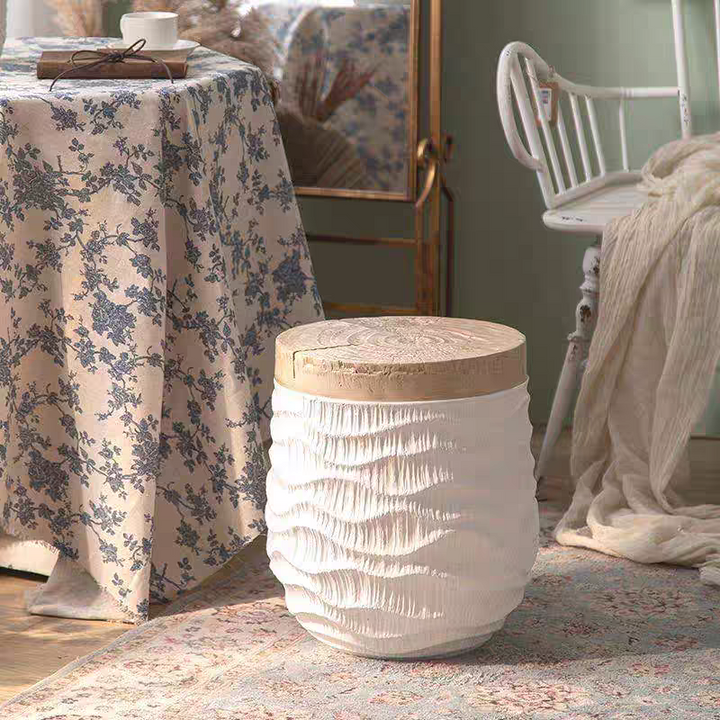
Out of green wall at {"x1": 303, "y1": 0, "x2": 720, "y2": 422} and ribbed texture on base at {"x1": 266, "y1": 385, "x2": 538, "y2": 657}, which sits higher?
green wall at {"x1": 303, "y1": 0, "x2": 720, "y2": 422}

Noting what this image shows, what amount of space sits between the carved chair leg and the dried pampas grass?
841mm

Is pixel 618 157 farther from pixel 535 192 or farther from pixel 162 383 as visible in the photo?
pixel 162 383

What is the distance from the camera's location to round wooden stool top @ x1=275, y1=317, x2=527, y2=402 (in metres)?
1.60

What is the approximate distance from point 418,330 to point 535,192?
1139mm

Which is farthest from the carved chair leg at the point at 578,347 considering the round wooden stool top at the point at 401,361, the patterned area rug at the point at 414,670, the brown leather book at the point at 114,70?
the brown leather book at the point at 114,70

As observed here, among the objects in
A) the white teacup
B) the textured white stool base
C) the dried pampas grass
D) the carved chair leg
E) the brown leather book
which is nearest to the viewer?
the textured white stool base

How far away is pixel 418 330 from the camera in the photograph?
1766mm

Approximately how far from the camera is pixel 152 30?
2.07m

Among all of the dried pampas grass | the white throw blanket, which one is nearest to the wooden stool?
the white throw blanket

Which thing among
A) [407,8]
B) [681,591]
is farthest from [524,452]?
[407,8]

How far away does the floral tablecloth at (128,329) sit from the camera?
1789 millimetres

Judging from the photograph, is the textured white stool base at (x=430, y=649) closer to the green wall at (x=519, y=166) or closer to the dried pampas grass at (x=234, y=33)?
the green wall at (x=519, y=166)

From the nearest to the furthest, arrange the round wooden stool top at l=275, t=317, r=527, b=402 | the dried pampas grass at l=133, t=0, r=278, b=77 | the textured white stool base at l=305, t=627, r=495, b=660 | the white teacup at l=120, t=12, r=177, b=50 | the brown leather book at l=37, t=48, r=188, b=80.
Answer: the round wooden stool top at l=275, t=317, r=527, b=402 → the textured white stool base at l=305, t=627, r=495, b=660 → the brown leather book at l=37, t=48, r=188, b=80 → the white teacup at l=120, t=12, r=177, b=50 → the dried pampas grass at l=133, t=0, r=278, b=77

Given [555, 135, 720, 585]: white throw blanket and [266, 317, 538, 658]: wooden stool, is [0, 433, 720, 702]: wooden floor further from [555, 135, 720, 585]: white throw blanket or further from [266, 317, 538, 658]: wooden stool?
[555, 135, 720, 585]: white throw blanket
